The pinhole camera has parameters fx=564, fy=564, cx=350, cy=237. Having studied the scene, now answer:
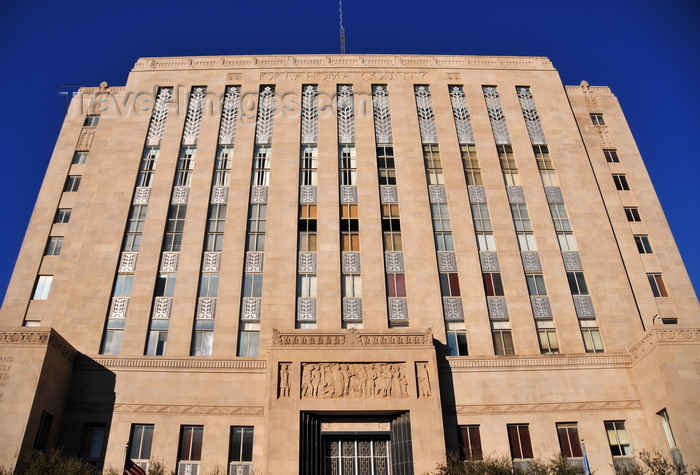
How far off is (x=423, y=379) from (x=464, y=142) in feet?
58.1

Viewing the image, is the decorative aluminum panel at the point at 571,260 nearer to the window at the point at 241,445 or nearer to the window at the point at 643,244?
the window at the point at 643,244

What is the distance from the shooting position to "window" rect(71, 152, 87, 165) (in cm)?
3850

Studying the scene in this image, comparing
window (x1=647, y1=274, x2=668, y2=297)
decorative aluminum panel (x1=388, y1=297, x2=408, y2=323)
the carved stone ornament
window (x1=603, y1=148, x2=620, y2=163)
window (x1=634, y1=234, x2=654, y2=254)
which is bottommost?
the carved stone ornament

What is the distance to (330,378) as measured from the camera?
1115 inches

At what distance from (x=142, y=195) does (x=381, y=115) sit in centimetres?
1704

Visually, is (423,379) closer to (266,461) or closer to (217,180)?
(266,461)

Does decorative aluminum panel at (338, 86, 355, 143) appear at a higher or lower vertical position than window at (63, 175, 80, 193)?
higher

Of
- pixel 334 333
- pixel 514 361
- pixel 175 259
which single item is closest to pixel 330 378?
pixel 334 333

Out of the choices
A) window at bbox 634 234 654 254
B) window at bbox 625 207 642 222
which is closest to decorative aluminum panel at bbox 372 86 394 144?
window at bbox 625 207 642 222

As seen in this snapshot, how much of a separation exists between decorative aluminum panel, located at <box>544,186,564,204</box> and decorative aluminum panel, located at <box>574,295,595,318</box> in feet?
22.5

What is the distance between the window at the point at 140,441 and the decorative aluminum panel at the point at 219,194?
14.1 metres

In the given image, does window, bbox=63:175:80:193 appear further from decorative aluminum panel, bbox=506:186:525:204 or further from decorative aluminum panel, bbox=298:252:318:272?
decorative aluminum panel, bbox=506:186:525:204

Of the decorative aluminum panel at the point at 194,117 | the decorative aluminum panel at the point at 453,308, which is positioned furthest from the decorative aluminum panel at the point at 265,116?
the decorative aluminum panel at the point at 453,308

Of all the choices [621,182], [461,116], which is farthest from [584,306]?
[461,116]
